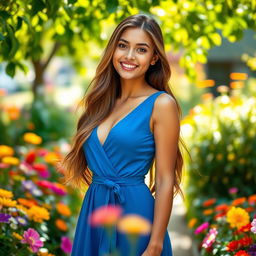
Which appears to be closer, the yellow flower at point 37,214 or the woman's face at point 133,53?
the woman's face at point 133,53

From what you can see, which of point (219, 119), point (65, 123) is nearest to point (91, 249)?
point (219, 119)

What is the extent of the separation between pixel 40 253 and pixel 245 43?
1301 cm

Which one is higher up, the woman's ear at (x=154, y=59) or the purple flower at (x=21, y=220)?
the woman's ear at (x=154, y=59)

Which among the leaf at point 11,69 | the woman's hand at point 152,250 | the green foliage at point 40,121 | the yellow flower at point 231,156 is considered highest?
the leaf at point 11,69

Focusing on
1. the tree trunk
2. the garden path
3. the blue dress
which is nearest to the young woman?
the blue dress

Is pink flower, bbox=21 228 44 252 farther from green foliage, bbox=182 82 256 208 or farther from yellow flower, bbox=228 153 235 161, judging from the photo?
yellow flower, bbox=228 153 235 161

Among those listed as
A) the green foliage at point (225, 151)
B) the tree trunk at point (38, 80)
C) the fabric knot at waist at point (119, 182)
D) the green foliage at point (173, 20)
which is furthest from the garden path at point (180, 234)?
the tree trunk at point (38, 80)

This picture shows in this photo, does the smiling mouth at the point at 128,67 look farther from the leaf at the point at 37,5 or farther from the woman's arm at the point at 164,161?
the leaf at the point at 37,5

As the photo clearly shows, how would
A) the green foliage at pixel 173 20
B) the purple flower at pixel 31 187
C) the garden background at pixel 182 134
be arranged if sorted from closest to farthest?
the garden background at pixel 182 134 → the green foliage at pixel 173 20 → the purple flower at pixel 31 187

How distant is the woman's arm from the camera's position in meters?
2.70

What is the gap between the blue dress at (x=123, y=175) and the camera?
2.75m

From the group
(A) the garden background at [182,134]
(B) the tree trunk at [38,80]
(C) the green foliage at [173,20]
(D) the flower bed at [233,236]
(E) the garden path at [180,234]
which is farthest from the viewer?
(B) the tree trunk at [38,80]

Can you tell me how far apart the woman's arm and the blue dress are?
64mm

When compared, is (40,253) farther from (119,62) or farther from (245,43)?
(245,43)
